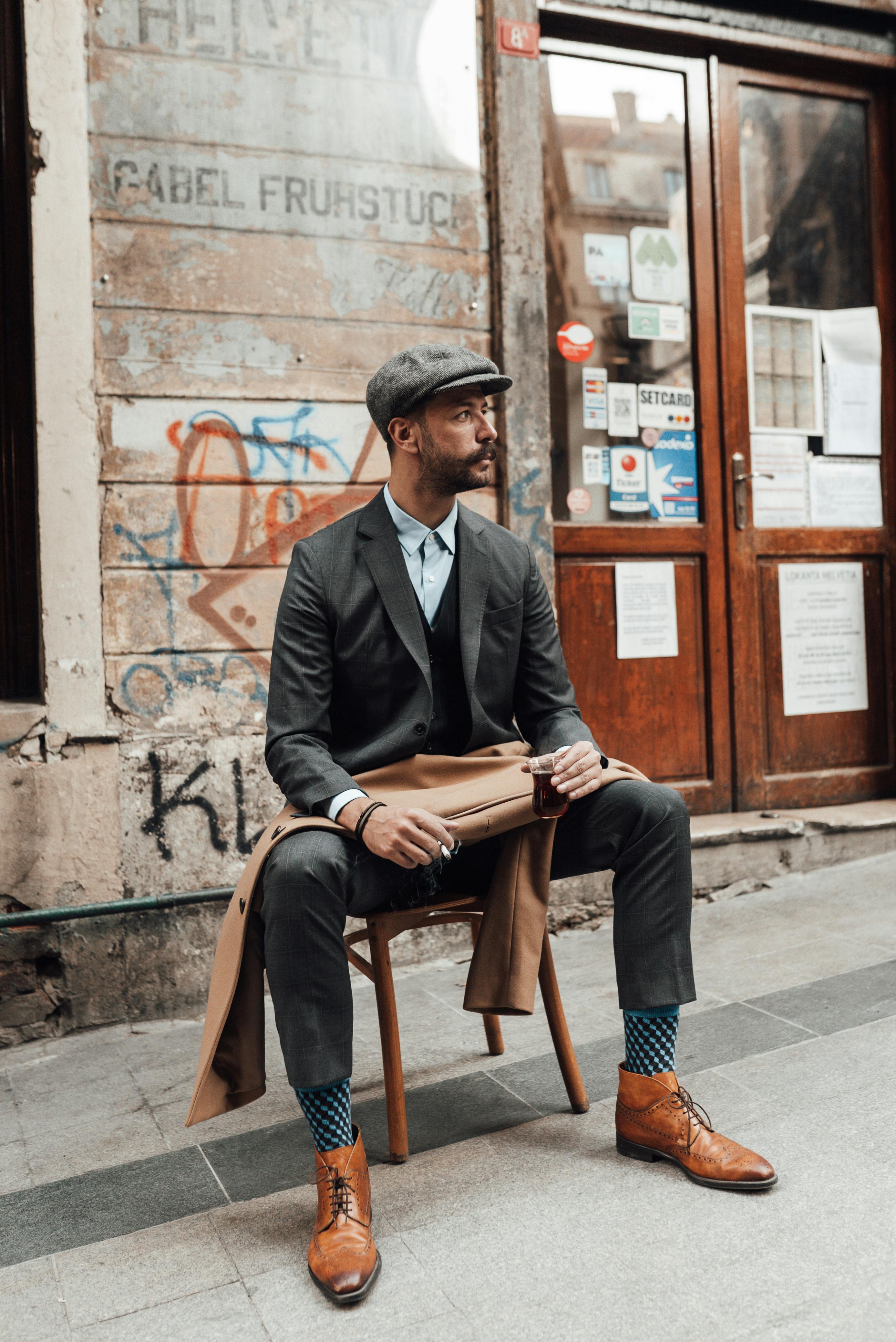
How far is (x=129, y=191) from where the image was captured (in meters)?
3.50

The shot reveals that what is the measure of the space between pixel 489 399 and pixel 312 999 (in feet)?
8.57

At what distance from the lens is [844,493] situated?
4805mm

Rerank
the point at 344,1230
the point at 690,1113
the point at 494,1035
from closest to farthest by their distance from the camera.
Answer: the point at 344,1230
the point at 690,1113
the point at 494,1035

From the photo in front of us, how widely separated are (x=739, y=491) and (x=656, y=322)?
78cm

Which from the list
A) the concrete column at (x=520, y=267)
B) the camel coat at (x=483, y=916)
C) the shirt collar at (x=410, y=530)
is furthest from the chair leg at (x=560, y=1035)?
the concrete column at (x=520, y=267)

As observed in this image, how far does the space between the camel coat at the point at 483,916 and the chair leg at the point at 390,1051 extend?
0.17m

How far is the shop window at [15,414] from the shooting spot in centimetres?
352

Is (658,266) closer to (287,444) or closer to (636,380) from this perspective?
(636,380)

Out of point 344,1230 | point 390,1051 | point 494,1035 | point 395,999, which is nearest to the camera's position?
point 344,1230

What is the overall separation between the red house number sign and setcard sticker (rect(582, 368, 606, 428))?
3.81 ft

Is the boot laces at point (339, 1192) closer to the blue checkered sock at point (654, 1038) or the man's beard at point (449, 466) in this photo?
the blue checkered sock at point (654, 1038)

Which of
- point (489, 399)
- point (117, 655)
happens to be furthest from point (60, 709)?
point (489, 399)

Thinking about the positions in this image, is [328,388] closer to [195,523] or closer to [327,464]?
[327,464]

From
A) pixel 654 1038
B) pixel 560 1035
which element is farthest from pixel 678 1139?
pixel 560 1035
